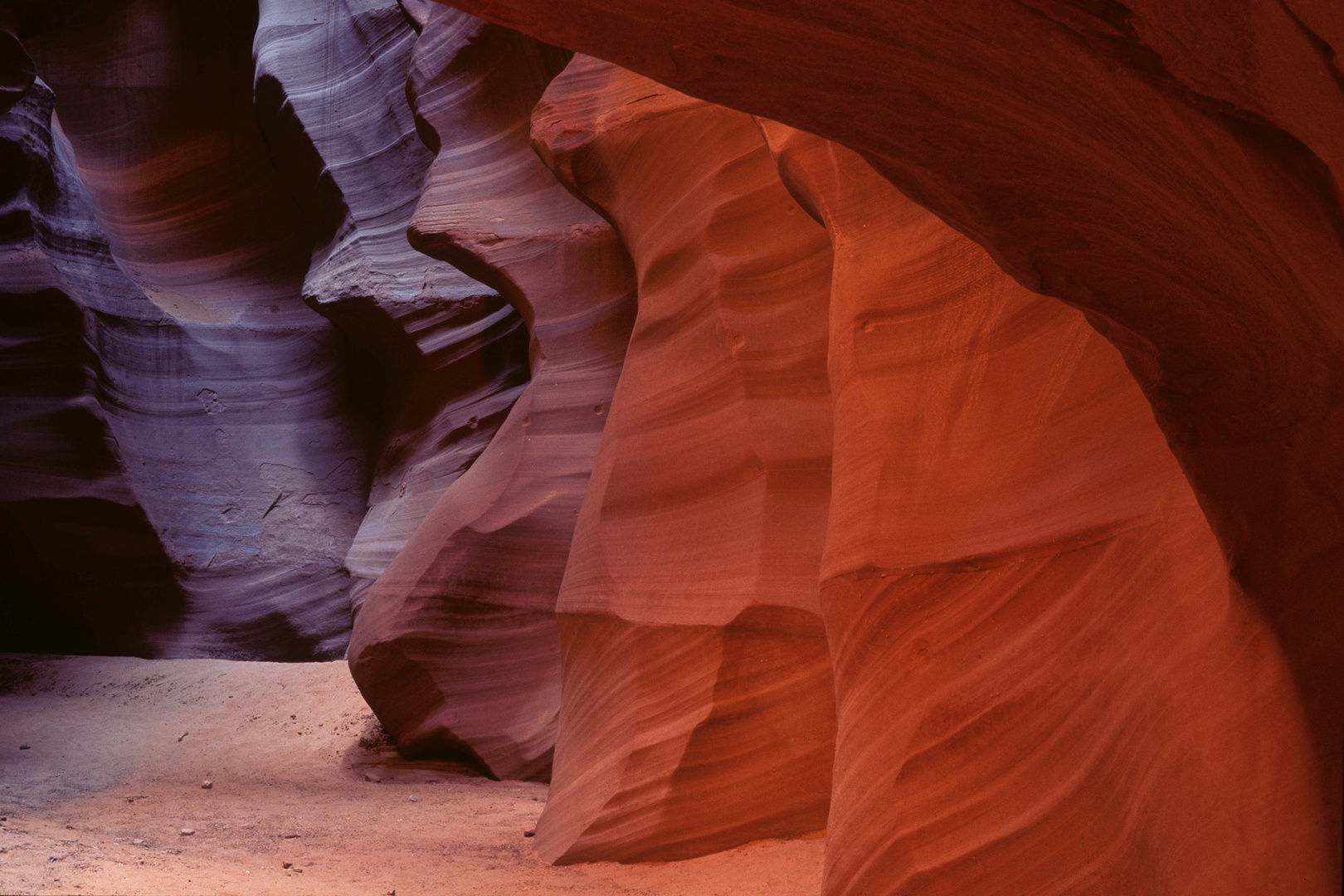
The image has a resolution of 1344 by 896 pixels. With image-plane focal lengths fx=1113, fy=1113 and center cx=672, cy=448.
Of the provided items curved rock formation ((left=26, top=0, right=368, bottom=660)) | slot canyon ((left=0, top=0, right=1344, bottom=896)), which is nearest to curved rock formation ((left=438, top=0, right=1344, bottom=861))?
slot canyon ((left=0, top=0, right=1344, bottom=896))

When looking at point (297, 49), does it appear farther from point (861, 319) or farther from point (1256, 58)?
point (1256, 58)

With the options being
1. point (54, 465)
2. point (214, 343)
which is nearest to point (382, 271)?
point (214, 343)

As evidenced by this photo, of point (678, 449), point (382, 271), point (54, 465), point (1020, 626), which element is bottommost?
point (54, 465)

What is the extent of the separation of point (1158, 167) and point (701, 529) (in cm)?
299

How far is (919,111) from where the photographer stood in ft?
4.34

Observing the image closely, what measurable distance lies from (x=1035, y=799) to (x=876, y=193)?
171 cm

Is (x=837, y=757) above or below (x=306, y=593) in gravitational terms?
above

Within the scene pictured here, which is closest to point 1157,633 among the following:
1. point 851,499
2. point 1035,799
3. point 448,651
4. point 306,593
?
point 1035,799

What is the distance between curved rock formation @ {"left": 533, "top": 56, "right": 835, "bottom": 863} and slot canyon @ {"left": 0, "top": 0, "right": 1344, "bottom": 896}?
19 mm

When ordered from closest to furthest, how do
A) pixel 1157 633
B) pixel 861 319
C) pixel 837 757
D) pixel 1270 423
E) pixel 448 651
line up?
pixel 1270 423 → pixel 1157 633 → pixel 837 757 → pixel 861 319 → pixel 448 651

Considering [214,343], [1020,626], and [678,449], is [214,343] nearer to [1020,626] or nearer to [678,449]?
[678,449]

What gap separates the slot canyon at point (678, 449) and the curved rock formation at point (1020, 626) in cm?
1

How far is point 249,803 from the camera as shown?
17.2 ft

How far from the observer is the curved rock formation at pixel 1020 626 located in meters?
1.88
